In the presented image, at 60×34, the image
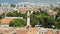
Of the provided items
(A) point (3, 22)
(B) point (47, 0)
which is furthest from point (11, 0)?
(A) point (3, 22)

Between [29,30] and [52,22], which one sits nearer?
[29,30]

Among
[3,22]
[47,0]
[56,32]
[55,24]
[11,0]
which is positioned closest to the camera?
[56,32]

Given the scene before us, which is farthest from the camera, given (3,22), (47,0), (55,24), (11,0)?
(47,0)

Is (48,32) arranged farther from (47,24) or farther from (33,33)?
(47,24)

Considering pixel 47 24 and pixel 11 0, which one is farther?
pixel 11 0

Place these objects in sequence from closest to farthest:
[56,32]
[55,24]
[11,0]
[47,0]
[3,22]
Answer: [56,32]
[55,24]
[3,22]
[11,0]
[47,0]

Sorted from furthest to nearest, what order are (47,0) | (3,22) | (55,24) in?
(47,0) → (3,22) → (55,24)

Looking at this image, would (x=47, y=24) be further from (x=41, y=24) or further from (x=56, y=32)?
(x=56, y=32)

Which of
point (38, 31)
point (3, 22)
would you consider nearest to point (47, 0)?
point (3, 22)

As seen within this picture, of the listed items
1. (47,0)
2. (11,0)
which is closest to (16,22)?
(11,0)
